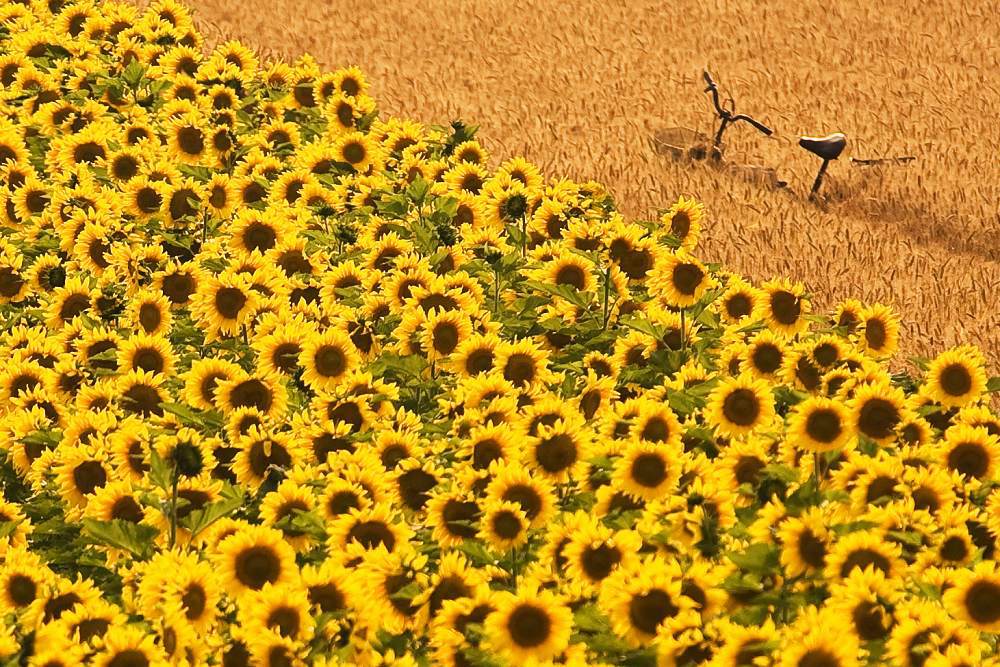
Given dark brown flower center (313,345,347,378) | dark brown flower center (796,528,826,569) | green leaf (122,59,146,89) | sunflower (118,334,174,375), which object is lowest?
green leaf (122,59,146,89)

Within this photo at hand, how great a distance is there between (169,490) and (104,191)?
311 centimetres

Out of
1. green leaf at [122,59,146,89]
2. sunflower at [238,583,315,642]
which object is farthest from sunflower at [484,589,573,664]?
green leaf at [122,59,146,89]

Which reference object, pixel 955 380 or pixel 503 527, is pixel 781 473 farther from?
pixel 955 380

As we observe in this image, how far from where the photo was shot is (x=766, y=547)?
12.2 ft

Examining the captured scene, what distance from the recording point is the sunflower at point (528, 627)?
333 centimetres

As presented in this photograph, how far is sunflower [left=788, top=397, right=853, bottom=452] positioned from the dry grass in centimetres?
246

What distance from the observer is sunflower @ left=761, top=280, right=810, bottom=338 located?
5148 millimetres

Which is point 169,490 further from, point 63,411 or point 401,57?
point 401,57

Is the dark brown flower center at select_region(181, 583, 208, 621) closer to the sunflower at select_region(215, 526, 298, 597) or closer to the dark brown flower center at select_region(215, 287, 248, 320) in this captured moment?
the sunflower at select_region(215, 526, 298, 597)

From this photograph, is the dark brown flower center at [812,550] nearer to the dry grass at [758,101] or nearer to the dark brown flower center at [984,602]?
the dark brown flower center at [984,602]

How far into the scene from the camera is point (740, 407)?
14.8ft

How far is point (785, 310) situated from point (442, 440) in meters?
1.54

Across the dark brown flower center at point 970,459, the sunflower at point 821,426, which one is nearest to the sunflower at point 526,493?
the sunflower at point 821,426

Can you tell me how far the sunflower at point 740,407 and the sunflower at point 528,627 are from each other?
1352 millimetres
